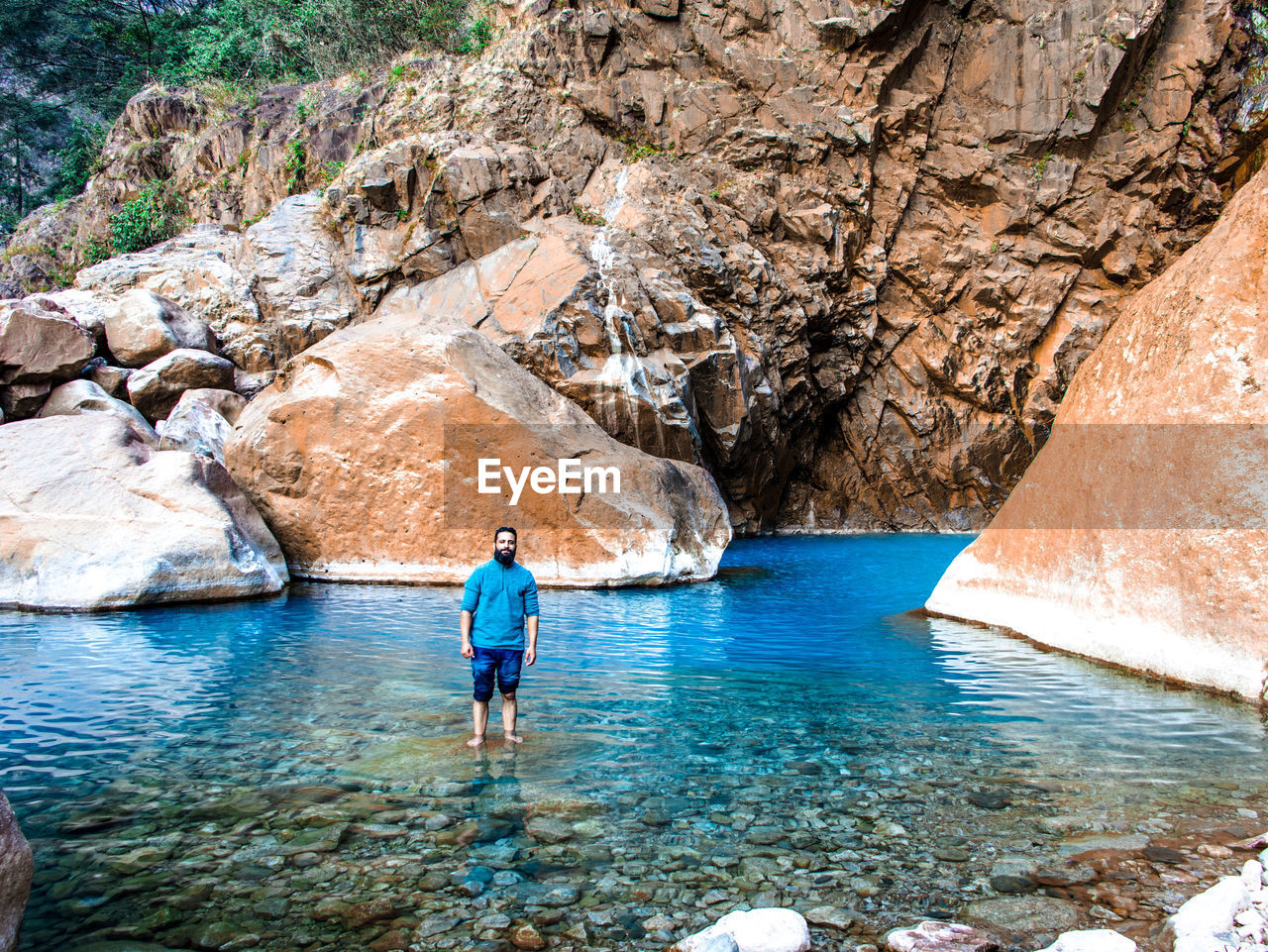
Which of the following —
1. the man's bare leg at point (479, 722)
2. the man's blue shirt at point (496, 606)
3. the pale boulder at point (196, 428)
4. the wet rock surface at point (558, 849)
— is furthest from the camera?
the pale boulder at point (196, 428)

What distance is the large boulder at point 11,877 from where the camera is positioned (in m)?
2.90

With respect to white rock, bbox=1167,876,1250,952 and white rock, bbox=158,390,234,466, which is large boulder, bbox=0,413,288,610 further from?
white rock, bbox=1167,876,1250,952

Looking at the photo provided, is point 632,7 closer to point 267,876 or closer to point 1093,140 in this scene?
point 1093,140

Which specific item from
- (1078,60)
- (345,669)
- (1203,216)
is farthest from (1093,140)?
(345,669)

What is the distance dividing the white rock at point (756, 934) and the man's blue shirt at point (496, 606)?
9.71ft

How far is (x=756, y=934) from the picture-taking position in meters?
3.22

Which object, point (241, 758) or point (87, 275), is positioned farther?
point (87, 275)

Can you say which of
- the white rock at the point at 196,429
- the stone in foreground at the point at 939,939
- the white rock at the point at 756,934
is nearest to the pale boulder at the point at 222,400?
the white rock at the point at 196,429

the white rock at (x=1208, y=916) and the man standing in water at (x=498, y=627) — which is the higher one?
the man standing in water at (x=498, y=627)

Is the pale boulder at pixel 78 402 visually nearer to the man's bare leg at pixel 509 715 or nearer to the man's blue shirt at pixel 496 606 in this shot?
the man's blue shirt at pixel 496 606

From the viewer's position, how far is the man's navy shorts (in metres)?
5.85

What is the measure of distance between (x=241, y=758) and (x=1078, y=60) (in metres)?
32.5

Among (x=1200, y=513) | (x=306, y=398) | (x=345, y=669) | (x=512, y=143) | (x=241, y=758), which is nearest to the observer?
(x=241, y=758)

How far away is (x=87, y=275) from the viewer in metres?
24.3
